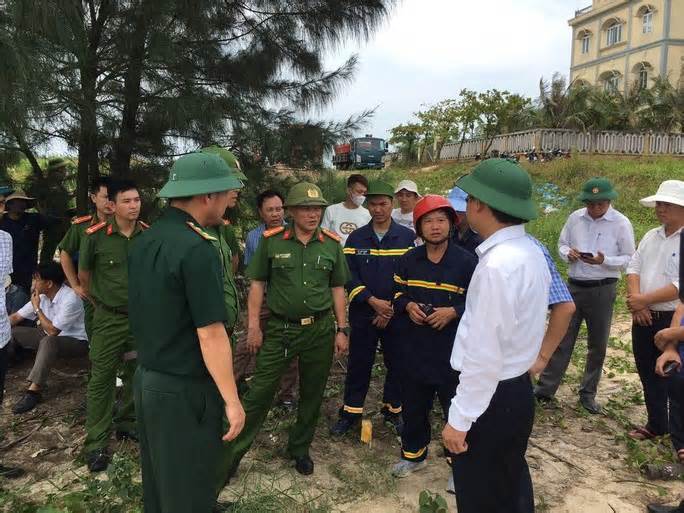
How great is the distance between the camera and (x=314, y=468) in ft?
10.3

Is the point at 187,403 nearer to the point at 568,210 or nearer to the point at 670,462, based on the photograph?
the point at 670,462

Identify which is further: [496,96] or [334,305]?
[496,96]

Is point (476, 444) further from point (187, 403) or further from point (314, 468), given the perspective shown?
point (314, 468)

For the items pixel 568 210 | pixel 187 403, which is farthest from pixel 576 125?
pixel 187 403

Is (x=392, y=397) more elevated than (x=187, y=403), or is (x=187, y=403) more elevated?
(x=187, y=403)

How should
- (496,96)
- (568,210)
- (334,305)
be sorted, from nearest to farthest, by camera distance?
(334,305) < (568,210) < (496,96)

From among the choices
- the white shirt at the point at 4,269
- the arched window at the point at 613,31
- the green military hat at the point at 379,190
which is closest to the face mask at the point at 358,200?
the green military hat at the point at 379,190

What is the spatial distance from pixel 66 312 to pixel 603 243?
3.93 m

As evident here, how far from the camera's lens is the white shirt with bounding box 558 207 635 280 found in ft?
12.6

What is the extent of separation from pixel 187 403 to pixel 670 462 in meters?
2.93

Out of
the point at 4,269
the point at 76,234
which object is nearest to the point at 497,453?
the point at 4,269

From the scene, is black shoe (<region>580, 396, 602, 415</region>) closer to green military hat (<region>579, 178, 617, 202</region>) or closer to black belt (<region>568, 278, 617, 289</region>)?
black belt (<region>568, 278, 617, 289</region>)

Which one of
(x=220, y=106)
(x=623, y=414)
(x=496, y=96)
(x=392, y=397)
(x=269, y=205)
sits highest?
(x=496, y=96)

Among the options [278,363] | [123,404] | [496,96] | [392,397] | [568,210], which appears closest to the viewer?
[278,363]
